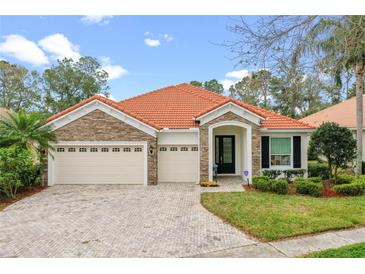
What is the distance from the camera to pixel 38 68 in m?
35.5

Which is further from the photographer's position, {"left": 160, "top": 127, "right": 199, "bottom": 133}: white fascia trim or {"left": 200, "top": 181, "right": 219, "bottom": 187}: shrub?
{"left": 160, "top": 127, "right": 199, "bottom": 133}: white fascia trim

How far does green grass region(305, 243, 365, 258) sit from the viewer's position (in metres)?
6.06

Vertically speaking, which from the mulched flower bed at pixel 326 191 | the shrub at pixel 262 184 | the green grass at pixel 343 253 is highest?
the shrub at pixel 262 184

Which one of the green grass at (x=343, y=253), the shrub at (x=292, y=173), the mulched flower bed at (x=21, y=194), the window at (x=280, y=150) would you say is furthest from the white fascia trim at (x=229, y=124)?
the mulched flower bed at (x=21, y=194)

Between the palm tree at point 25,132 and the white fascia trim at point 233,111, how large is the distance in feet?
25.6

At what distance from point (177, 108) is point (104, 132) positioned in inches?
200

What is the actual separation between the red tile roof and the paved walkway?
818cm

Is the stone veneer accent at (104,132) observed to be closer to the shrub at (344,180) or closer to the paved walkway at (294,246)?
the paved walkway at (294,246)

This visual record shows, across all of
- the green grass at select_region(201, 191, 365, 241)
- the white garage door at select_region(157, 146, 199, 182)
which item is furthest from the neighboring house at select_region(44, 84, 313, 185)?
the green grass at select_region(201, 191, 365, 241)

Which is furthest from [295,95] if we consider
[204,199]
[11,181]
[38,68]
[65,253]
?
[38,68]

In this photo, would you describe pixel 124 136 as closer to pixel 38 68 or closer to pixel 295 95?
pixel 295 95

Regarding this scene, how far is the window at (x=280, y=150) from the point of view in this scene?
15.8 metres

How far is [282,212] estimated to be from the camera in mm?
9312

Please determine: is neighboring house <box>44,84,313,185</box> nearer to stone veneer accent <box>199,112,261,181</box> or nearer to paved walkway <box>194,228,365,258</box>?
stone veneer accent <box>199,112,261,181</box>
